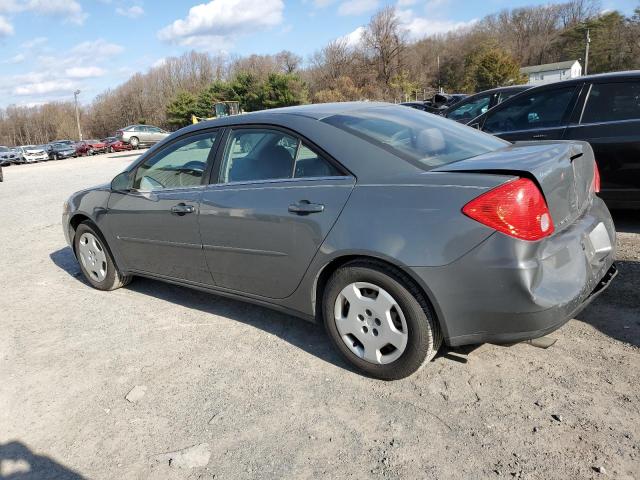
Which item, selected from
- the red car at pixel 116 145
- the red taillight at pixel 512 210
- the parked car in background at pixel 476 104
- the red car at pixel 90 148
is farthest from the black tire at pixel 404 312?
the red car at pixel 90 148

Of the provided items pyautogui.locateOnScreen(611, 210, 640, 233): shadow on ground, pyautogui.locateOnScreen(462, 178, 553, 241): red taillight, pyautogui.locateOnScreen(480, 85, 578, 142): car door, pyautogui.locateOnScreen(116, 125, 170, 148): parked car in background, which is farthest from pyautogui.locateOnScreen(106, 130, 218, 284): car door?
pyautogui.locateOnScreen(116, 125, 170, 148): parked car in background

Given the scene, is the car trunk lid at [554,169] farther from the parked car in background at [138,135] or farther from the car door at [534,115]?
the parked car in background at [138,135]

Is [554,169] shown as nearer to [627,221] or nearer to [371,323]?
[371,323]

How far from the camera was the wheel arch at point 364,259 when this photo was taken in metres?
2.56

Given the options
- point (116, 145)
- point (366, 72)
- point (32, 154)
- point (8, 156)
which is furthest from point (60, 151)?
point (366, 72)

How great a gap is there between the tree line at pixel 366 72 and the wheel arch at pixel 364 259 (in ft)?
144

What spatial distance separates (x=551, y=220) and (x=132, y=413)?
249cm

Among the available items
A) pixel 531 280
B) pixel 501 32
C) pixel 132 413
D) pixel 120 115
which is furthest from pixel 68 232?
pixel 501 32

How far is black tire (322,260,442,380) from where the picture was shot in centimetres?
262

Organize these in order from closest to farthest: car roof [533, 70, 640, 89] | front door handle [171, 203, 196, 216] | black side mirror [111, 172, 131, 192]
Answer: front door handle [171, 203, 196, 216] → black side mirror [111, 172, 131, 192] → car roof [533, 70, 640, 89]

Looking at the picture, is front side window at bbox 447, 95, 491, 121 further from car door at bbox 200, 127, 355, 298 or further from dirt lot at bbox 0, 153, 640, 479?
car door at bbox 200, 127, 355, 298

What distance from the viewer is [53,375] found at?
133 inches

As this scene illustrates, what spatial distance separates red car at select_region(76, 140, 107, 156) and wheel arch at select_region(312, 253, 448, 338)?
43.6 metres

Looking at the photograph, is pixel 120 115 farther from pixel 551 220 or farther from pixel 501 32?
pixel 551 220
